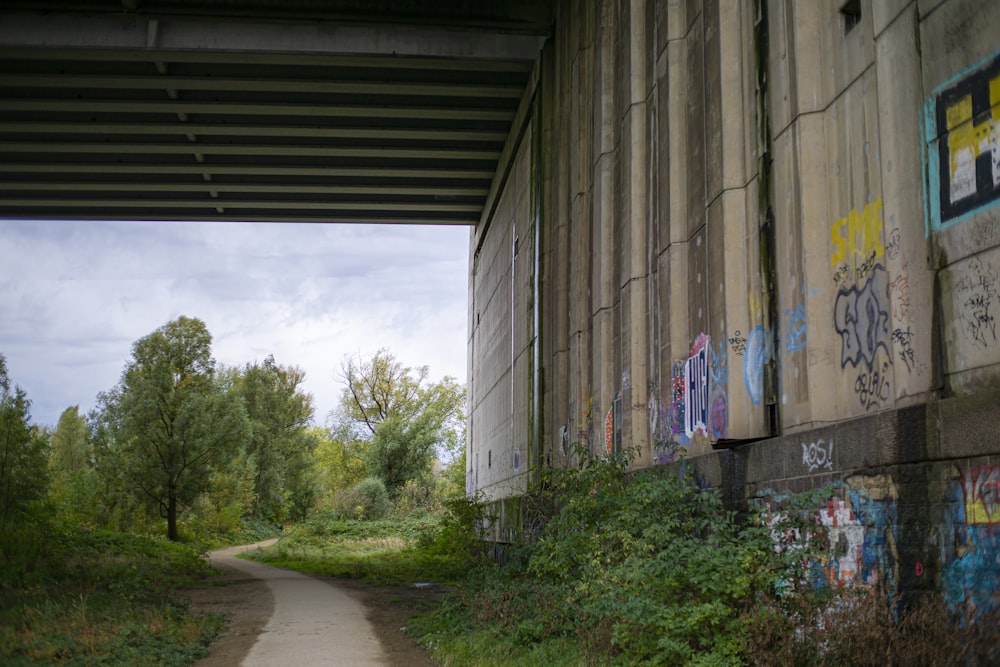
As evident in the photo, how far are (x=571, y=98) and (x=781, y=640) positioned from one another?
13633 mm

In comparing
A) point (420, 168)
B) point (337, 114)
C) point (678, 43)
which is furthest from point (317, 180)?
point (678, 43)

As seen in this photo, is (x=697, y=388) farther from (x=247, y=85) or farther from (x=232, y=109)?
(x=232, y=109)

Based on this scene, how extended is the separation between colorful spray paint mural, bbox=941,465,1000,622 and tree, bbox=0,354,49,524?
17.2 m

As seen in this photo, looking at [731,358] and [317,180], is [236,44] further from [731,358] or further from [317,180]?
[731,358]

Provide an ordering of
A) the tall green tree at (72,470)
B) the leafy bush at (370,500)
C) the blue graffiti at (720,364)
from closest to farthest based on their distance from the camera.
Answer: the blue graffiti at (720,364) → the tall green tree at (72,470) → the leafy bush at (370,500)

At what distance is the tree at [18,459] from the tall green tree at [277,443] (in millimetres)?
29841

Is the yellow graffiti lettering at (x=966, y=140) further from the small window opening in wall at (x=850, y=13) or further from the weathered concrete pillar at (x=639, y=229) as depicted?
the weathered concrete pillar at (x=639, y=229)

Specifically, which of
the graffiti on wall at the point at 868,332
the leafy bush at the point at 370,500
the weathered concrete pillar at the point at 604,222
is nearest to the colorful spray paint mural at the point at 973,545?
the graffiti on wall at the point at 868,332

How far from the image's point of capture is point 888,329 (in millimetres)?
6477

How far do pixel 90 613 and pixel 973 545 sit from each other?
33.9ft

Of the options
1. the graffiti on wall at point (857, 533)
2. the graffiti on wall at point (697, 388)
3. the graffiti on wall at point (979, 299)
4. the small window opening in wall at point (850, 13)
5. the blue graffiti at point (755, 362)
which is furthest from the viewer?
the graffiti on wall at point (697, 388)

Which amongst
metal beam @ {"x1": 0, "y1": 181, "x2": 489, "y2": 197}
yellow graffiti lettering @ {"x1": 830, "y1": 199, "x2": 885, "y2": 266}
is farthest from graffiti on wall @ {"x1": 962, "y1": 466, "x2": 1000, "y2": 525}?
metal beam @ {"x1": 0, "y1": 181, "x2": 489, "y2": 197}

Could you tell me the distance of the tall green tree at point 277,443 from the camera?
49.7 meters

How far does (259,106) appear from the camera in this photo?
24.2m
